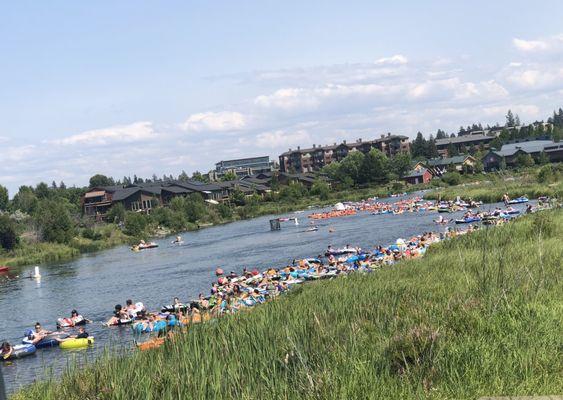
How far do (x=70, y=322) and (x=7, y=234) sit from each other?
3815 cm

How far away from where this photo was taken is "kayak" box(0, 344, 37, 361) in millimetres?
21217

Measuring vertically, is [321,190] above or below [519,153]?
below

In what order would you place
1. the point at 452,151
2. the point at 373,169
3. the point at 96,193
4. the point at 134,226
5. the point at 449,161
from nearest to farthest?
the point at 134,226 → the point at 96,193 → the point at 373,169 → the point at 449,161 → the point at 452,151

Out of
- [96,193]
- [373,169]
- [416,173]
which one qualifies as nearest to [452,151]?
[416,173]

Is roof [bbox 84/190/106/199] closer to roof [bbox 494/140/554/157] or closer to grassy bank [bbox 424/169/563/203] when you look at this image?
grassy bank [bbox 424/169/563/203]

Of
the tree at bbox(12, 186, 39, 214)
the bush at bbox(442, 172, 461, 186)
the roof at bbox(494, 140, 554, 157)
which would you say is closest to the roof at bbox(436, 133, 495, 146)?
the roof at bbox(494, 140, 554, 157)

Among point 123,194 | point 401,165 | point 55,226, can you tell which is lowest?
point 55,226

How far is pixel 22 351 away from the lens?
21.7m

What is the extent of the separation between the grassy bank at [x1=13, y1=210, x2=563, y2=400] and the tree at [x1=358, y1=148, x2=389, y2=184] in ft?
309

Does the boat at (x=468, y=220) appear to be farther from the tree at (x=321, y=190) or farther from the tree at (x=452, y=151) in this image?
the tree at (x=452, y=151)

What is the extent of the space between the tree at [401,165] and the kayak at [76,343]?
93972mm

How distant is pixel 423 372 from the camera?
7.20 meters

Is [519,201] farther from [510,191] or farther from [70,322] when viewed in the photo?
[70,322]

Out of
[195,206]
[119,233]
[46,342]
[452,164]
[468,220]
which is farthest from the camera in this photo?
[452,164]
